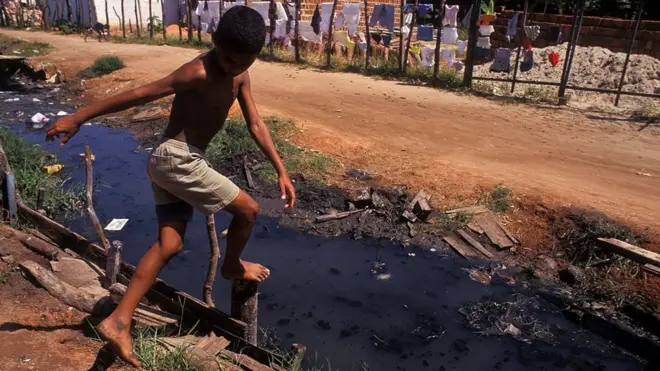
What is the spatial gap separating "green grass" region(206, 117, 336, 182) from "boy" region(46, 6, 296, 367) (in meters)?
3.78

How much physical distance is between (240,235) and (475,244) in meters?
3.11

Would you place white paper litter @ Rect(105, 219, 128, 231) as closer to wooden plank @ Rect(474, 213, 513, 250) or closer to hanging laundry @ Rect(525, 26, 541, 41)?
wooden plank @ Rect(474, 213, 513, 250)

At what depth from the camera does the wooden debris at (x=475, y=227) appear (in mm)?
5320

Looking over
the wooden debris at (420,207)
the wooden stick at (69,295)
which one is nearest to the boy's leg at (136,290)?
the wooden stick at (69,295)

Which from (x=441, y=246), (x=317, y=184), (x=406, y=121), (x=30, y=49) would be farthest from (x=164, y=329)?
(x=30, y=49)

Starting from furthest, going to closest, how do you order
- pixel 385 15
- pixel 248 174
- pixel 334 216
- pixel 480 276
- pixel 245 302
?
pixel 385 15, pixel 248 174, pixel 334 216, pixel 480 276, pixel 245 302

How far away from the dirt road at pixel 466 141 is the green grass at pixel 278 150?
27cm

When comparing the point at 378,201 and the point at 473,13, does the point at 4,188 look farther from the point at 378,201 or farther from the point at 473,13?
the point at 473,13

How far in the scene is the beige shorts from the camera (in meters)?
2.46

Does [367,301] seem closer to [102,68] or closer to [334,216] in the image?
[334,216]

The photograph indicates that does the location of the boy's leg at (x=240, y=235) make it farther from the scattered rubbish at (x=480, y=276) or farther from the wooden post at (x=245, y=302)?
the scattered rubbish at (x=480, y=276)

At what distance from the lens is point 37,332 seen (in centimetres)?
309

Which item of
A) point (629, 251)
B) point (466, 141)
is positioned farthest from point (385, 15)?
point (629, 251)

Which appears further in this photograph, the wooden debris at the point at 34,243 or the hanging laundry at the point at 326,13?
the hanging laundry at the point at 326,13
